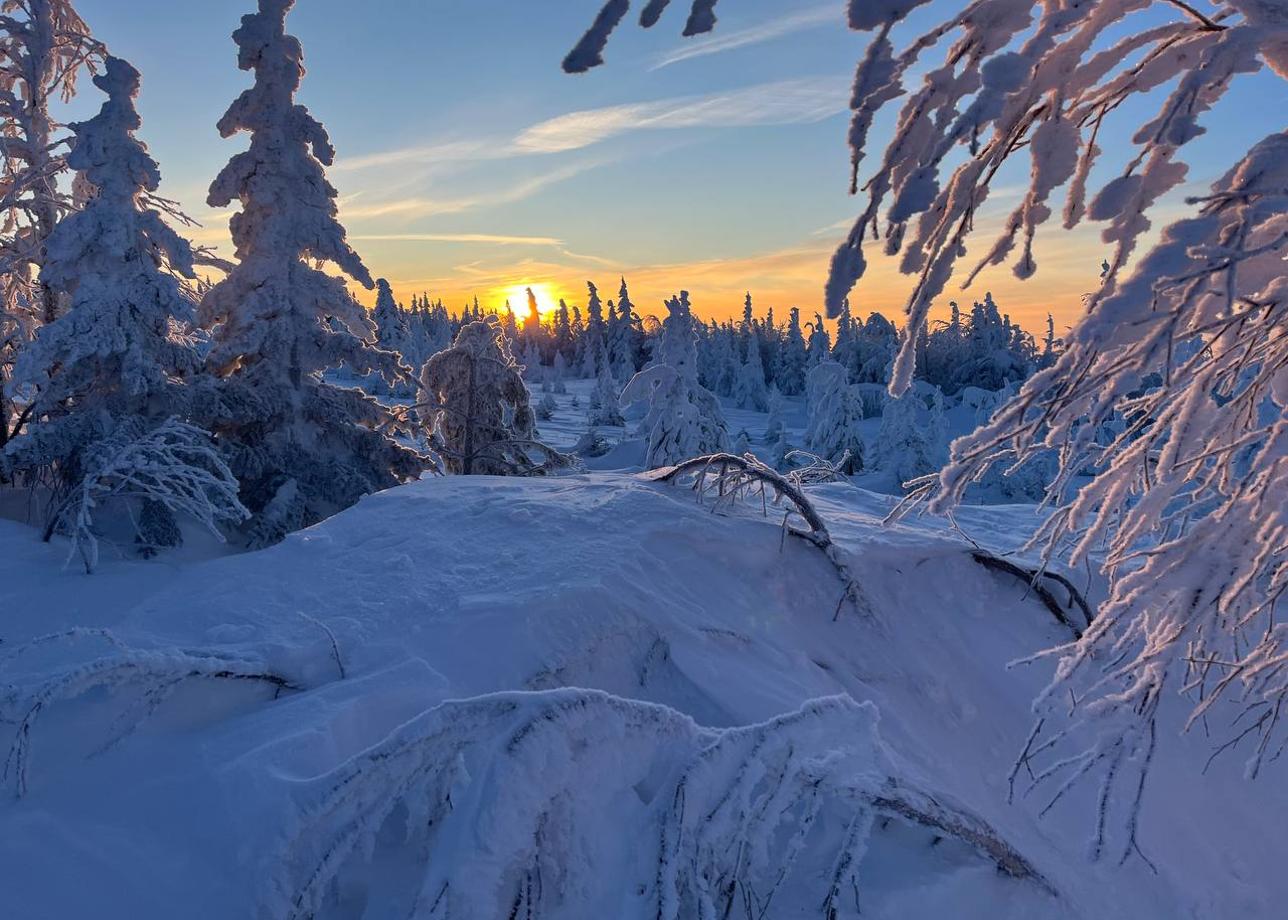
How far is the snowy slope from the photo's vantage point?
1.96 metres

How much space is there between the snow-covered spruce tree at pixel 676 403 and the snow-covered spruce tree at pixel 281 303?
6.81 metres

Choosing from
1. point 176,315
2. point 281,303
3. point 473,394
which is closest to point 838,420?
point 473,394

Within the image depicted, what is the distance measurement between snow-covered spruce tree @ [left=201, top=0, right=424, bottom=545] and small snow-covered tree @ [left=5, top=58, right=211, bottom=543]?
1.15 m

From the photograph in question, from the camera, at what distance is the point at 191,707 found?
2537 mm

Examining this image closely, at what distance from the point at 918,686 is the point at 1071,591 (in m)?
1.59

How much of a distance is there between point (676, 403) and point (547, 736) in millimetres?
19299

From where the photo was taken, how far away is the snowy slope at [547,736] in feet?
6.45

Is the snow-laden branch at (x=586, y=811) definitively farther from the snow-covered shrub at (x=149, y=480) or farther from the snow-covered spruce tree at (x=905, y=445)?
the snow-covered spruce tree at (x=905, y=445)

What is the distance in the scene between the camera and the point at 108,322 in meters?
9.02

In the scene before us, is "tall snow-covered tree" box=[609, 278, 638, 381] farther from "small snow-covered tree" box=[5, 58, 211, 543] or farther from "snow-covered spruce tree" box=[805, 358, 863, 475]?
"small snow-covered tree" box=[5, 58, 211, 543]

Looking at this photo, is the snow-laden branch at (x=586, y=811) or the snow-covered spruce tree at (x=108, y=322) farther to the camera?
the snow-covered spruce tree at (x=108, y=322)

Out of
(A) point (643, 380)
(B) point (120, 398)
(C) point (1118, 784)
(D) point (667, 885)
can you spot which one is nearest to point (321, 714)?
(D) point (667, 885)

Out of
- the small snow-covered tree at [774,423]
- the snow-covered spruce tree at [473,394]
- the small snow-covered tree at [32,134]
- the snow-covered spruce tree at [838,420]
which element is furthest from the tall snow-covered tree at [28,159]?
the small snow-covered tree at [774,423]

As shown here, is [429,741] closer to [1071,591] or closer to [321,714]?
[321,714]
